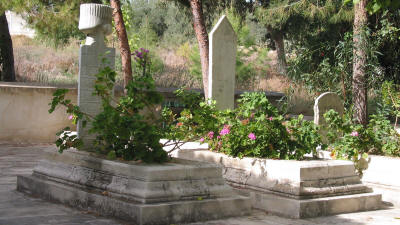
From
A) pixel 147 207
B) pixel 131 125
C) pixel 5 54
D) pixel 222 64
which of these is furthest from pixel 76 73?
pixel 147 207

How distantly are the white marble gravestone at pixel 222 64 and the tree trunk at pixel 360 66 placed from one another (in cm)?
335

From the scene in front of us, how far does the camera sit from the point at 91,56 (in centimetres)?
621

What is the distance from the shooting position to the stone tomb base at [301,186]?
5645 millimetres

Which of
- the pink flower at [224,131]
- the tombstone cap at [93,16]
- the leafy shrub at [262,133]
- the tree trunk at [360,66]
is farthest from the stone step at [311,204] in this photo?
the tree trunk at [360,66]

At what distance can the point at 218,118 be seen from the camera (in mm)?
7145

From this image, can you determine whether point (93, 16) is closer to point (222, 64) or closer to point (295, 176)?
point (222, 64)

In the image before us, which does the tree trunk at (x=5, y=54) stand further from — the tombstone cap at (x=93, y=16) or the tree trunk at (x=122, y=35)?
the tombstone cap at (x=93, y=16)

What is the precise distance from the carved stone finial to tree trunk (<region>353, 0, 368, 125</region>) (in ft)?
20.1

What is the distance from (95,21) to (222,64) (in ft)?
9.16

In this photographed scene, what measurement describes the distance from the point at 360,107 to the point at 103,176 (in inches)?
274

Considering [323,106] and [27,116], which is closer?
[323,106]

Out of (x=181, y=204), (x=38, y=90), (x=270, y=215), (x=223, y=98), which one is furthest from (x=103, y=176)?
(x=38, y=90)

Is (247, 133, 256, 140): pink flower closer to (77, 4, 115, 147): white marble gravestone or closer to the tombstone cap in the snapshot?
(77, 4, 115, 147): white marble gravestone

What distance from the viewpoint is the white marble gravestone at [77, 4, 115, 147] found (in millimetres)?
6191
